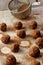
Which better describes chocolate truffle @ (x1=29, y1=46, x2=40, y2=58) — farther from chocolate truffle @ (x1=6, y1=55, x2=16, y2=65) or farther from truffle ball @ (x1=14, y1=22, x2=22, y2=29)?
truffle ball @ (x1=14, y1=22, x2=22, y2=29)

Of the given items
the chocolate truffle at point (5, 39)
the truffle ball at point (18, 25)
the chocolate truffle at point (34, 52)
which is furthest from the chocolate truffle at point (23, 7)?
the chocolate truffle at point (34, 52)

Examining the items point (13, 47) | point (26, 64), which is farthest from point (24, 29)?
point (26, 64)

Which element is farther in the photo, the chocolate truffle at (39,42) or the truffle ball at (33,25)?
the truffle ball at (33,25)

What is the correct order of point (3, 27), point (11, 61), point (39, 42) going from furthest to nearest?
1. point (3, 27)
2. point (39, 42)
3. point (11, 61)

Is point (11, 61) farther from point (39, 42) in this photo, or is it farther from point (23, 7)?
point (23, 7)

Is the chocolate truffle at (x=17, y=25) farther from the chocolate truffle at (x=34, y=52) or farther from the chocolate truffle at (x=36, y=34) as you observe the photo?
the chocolate truffle at (x=34, y=52)

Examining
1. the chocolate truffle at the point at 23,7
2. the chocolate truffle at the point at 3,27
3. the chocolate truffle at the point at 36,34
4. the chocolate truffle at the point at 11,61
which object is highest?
the chocolate truffle at the point at 23,7

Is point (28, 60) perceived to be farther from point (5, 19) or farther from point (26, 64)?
point (5, 19)

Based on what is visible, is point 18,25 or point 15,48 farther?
point 18,25

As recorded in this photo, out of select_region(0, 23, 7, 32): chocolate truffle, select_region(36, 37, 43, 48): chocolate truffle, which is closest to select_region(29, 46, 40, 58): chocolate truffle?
select_region(36, 37, 43, 48): chocolate truffle

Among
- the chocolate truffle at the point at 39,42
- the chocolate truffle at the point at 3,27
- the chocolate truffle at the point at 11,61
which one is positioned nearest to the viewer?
the chocolate truffle at the point at 11,61

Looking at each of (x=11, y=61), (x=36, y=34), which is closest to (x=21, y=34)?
(x=36, y=34)
